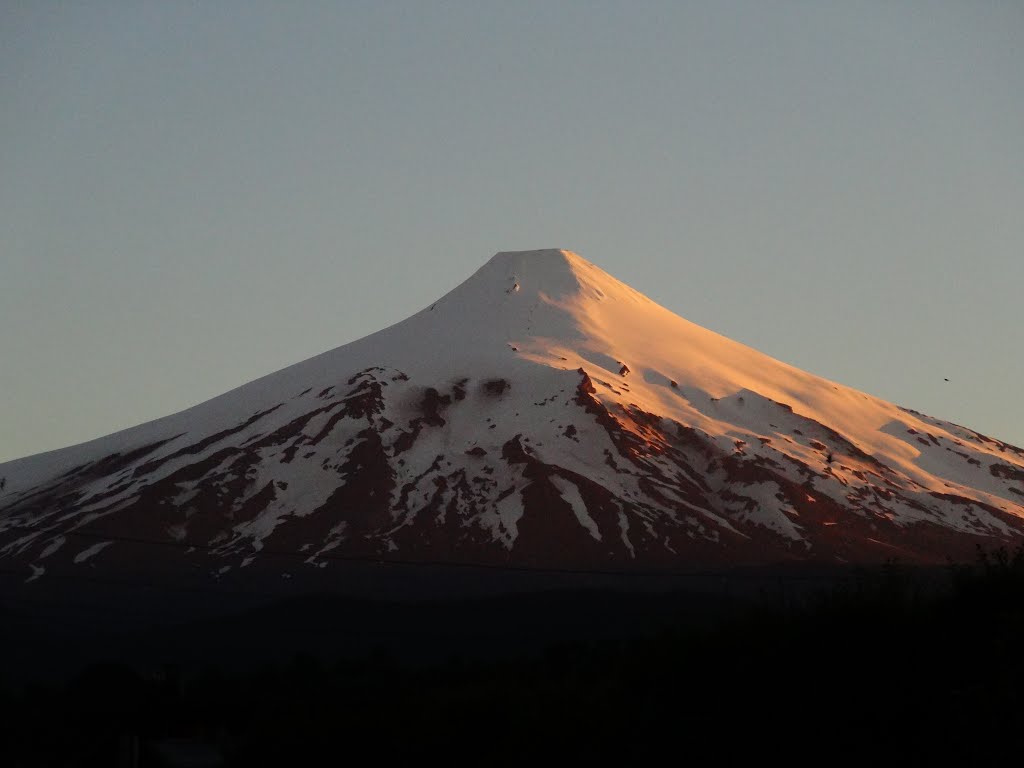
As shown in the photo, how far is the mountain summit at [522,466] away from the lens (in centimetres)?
13400

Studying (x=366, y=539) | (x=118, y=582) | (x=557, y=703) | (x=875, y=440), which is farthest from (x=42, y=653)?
(x=875, y=440)

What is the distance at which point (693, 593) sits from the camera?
94.5 meters

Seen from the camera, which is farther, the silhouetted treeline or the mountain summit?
the mountain summit

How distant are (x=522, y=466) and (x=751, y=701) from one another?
352 ft

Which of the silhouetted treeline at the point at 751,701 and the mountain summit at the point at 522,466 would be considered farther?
the mountain summit at the point at 522,466

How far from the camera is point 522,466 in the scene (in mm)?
144750

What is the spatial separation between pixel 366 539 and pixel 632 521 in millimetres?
21576

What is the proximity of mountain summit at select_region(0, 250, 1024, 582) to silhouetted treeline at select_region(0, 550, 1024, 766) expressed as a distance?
255 ft

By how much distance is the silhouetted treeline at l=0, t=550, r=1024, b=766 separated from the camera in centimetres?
3325

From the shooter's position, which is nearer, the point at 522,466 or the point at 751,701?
the point at 751,701

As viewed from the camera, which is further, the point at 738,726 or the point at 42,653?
the point at 42,653

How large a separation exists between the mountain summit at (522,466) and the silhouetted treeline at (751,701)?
→ 255 ft

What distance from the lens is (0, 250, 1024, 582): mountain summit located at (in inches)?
5276

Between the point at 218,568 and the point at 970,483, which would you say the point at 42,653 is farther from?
the point at 970,483
